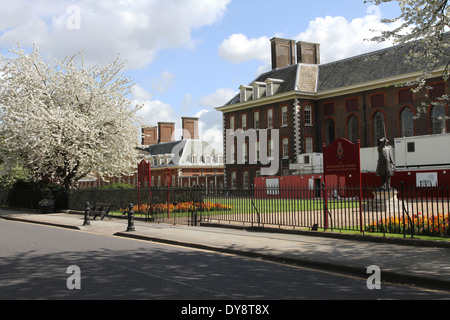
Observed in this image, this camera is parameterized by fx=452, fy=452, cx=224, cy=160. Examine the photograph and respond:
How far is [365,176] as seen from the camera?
41656 millimetres

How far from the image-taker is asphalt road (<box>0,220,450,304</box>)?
22.8ft

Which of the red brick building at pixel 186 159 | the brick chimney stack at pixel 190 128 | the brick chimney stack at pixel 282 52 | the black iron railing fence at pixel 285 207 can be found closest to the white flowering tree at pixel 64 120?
the black iron railing fence at pixel 285 207

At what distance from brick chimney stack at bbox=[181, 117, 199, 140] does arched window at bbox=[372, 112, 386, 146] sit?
35.8 metres

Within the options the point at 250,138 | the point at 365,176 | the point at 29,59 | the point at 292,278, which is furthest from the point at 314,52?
the point at 292,278

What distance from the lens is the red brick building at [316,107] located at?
4615cm

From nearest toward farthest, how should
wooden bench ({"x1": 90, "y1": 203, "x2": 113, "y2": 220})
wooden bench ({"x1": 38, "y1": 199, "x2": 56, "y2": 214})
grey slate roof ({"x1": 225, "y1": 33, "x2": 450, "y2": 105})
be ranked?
wooden bench ({"x1": 90, "y1": 203, "x2": 113, "y2": 220}), wooden bench ({"x1": 38, "y1": 199, "x2": 56, "y2": 214}), grey slate roof ({"x1": 225, "y1": 33, "x2": 450, "y2": 105})

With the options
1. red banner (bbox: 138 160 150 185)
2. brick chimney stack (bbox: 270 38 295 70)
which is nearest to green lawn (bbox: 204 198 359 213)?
red banner (bbox: 138 160 150 185)

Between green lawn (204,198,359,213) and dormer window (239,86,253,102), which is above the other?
dormer window (239,86,253,102)

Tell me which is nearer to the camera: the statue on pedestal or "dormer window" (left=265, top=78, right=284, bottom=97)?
the statue on pedestal

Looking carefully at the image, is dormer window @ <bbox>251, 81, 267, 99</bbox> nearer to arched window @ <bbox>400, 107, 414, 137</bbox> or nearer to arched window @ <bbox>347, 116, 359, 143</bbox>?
arched window @ <bbox>347, 116, 359, 143</bbox>

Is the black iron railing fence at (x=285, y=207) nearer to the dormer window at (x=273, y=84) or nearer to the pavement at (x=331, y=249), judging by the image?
the pavement at (x=331, y=249)

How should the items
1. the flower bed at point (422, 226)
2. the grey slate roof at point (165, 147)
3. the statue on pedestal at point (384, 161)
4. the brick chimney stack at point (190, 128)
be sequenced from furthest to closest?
the brick chimney stack at point (190, 128)
the grey slate roof at point (165, 147)
the statue on pedestal at point (384, 161)
the flower bed at point (422, 226)
